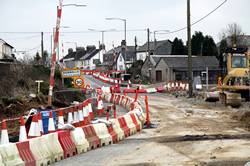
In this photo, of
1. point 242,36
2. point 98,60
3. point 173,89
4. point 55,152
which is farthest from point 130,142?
point 98,60

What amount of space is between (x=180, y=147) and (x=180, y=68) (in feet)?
208

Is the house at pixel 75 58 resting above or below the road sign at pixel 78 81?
above

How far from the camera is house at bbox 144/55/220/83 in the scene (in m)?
75.2

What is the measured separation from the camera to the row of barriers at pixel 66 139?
984cm

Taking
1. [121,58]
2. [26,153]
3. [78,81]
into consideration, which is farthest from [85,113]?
→ [121,58]

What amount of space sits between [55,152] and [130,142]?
355 centimetres

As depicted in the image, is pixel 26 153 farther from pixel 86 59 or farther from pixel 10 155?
pixel 86 59

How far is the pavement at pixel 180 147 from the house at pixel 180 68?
56314 mm

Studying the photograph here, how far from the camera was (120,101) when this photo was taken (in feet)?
102

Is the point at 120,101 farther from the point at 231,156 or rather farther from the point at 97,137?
the point at 231,156

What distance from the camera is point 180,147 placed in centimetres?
1242

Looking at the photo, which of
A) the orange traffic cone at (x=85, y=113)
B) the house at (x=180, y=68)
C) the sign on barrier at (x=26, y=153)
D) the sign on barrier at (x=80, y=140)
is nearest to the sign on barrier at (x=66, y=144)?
→ the sign on barrier at (x=80, y=140)

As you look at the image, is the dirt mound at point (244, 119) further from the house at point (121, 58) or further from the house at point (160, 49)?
the house at point (160, 49)

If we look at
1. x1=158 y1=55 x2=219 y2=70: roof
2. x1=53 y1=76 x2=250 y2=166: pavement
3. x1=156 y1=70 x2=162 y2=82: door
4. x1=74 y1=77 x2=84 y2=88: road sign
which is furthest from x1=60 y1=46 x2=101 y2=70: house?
x1=53 y1=76 x2=250 y2=166: pavement
